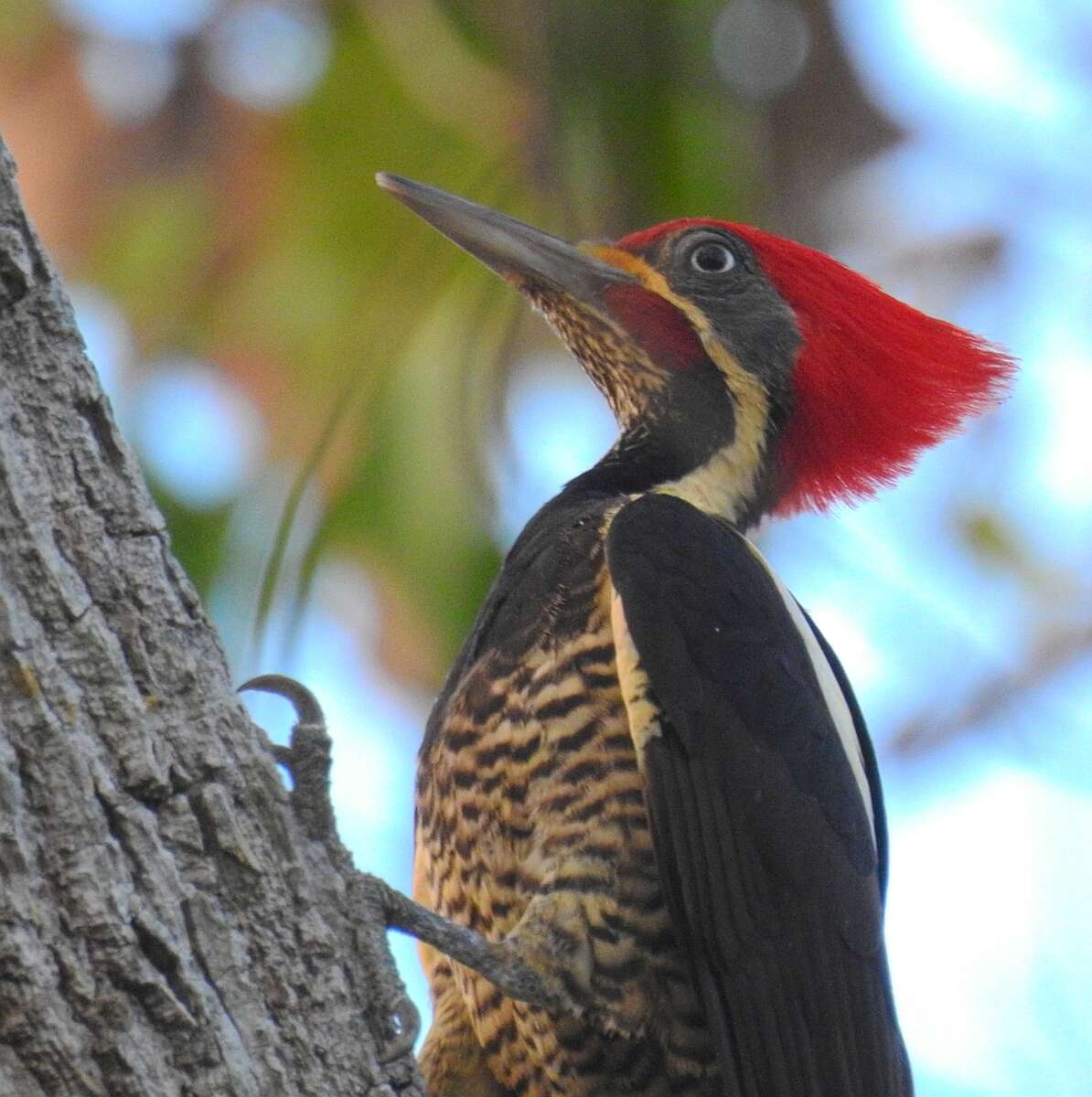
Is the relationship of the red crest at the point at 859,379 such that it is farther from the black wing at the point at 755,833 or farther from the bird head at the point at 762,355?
the black wing at the point at 755,833

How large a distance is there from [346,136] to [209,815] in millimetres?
2533

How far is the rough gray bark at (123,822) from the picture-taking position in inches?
61.9

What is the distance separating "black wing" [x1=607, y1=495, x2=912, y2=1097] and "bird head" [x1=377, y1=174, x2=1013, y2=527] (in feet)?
1.87

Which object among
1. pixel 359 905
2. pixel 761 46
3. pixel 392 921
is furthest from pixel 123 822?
pixel 761 46

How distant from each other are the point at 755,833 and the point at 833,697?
1.16 feet

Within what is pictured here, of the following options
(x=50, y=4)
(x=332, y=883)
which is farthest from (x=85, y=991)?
(x=50, y=4)

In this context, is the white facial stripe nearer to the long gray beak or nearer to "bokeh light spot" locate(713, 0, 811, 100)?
the long gray beak

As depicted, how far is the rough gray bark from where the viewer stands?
5.16 ft

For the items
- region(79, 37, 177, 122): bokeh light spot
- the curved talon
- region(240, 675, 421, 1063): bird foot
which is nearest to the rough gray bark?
region(240, 675, 421, 1063): bird foot

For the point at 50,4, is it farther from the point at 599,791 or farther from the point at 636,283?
the point at 599,791

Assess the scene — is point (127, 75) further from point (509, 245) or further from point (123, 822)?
point (123, 822)

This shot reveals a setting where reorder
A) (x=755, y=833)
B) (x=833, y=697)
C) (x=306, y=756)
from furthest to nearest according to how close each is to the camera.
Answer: (x=833, y=697) < (x=755, y=833) < (x=306, y=756)

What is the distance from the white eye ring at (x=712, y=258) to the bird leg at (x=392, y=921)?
52.5 inches

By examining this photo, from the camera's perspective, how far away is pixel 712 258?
3252mm
